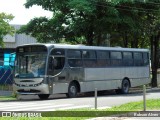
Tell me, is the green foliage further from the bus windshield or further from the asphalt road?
the asphalt road

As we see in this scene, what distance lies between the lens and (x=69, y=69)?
25.6m

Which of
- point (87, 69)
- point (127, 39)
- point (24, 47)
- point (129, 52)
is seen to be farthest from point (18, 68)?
point (127, 39)

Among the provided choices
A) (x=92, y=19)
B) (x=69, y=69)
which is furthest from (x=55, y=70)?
(x=92, y=19)

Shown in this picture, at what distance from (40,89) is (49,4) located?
436 inches

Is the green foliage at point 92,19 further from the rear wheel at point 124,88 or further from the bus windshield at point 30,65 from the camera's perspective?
the bus windshield at point 30,65

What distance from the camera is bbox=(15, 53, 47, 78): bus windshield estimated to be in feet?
79.5

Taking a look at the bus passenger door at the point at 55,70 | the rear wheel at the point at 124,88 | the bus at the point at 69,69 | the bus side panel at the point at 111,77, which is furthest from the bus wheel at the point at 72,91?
the rear wheel at the point at 124,88

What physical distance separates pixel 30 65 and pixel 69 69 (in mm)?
2369

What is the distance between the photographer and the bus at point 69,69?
24.3 meters

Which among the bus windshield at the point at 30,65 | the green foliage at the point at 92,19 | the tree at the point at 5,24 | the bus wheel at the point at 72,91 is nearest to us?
the bus windshield at the point at 30,65

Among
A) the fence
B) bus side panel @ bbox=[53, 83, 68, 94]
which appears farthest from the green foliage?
bus side panel @ bbox=[53, 83, 68, 94]

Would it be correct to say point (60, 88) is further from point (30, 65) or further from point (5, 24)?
point (5, 24)

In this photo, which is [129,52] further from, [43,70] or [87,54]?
[43,70]

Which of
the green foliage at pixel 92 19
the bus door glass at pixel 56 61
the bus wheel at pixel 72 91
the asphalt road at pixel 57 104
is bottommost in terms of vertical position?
the asphalt road at pixel 57 104
